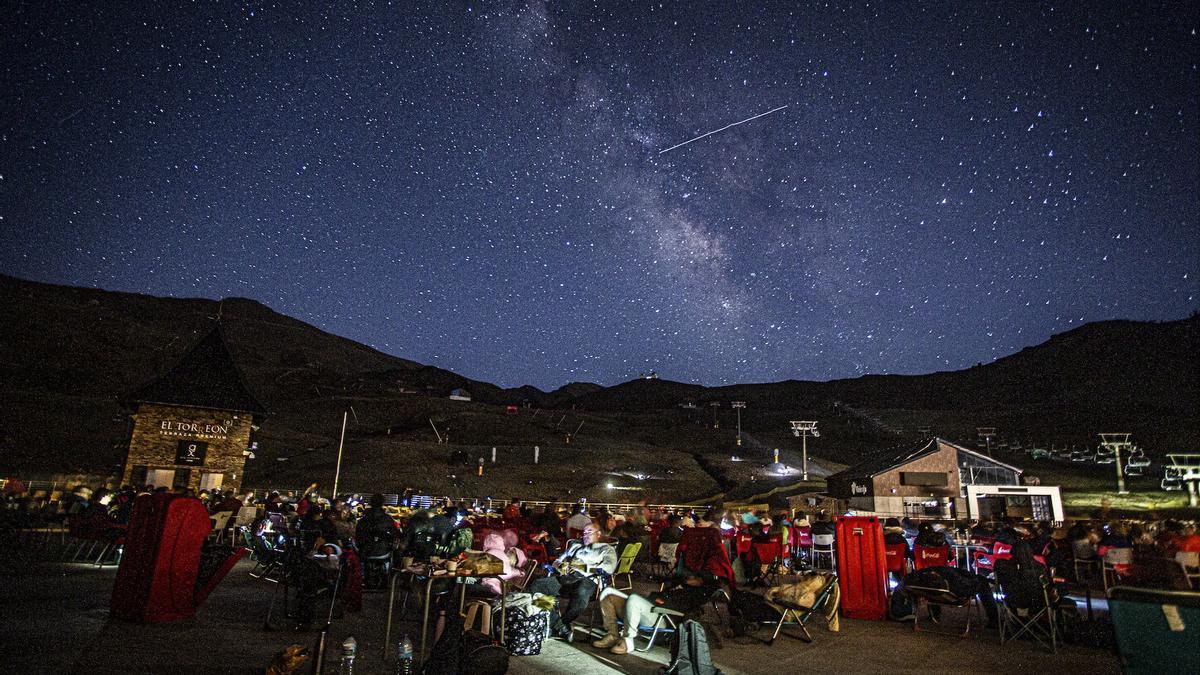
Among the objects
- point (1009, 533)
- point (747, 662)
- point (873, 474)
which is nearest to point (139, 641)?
point (747, 662)

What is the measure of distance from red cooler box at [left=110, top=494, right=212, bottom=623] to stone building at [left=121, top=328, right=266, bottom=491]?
27257 mm

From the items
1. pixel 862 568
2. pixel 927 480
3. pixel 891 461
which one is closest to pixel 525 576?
pixel 862 568

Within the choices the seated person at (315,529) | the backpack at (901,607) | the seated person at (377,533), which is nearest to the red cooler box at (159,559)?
the seated person at (315,529)

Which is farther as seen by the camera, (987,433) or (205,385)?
(987,433)

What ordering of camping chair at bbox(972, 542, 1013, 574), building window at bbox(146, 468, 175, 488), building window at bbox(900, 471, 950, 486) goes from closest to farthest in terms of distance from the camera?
camping chair at bbox(972, 542, 1013, 574) → building window at bbox(146, 468, 175, 488) → building window at bbox(900, 471, 950, 486)

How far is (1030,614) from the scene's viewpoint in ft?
26.1

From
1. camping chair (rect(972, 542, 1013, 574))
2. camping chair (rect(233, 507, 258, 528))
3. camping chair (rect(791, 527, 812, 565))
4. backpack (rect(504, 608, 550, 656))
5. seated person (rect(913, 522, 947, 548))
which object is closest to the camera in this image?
backpack (rect(504, 608, 550, 656))

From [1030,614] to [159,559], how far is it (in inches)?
415

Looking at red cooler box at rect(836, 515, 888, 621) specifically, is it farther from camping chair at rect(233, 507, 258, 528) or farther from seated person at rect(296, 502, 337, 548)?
camping chair at rect(233, 507, 258, 528)

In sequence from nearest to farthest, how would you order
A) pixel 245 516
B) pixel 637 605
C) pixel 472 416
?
pixel 637 605
pixel 245 516
pixel 472 416

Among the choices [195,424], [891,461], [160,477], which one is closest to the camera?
[160,477]

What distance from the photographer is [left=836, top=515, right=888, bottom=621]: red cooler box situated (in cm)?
923

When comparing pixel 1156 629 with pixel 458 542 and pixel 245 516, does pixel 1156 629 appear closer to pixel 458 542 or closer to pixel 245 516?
pixel 458 542

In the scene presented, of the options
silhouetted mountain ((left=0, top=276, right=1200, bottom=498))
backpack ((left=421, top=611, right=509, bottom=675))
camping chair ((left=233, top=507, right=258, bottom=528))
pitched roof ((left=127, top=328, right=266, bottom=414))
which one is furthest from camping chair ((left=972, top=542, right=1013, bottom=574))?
silhouetted mountain ((left=0, top=276, right=1200, bottom=498))
